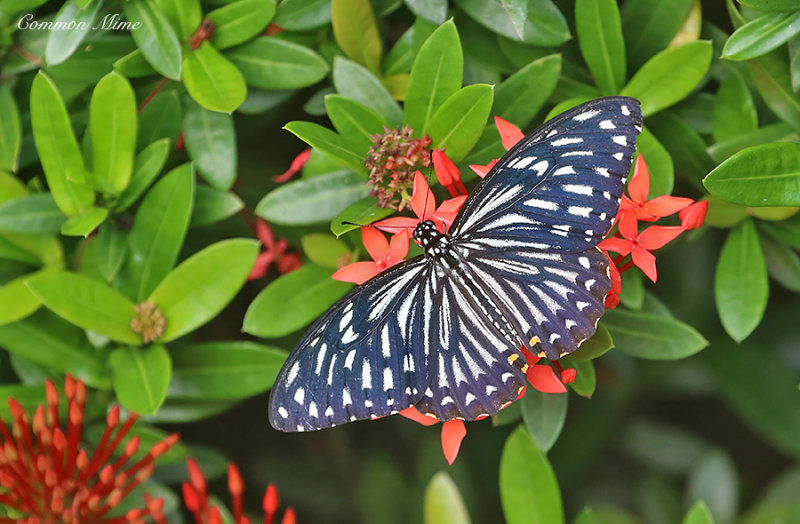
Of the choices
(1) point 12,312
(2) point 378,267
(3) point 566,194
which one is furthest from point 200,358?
(3) point 566,194

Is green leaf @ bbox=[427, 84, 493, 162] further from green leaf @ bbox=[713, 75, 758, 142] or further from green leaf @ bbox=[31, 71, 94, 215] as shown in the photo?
green leaf @ bbox=[31, 71, 94, 215]

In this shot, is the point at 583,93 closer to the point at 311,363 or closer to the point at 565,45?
the point at 565,45

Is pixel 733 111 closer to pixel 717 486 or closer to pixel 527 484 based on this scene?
pixel 527 484

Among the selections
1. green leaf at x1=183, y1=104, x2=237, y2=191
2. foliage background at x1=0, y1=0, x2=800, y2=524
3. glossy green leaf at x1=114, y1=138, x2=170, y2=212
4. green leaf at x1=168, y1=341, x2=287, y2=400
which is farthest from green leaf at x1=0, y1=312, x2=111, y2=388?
green leaf at x1=183, y1=104, x2=237, y2=191

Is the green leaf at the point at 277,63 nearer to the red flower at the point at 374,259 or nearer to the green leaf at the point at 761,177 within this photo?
the red flower at the point at 374,259

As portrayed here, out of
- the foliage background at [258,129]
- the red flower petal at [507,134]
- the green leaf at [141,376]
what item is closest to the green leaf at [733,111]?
the foliage background at [258,129]
